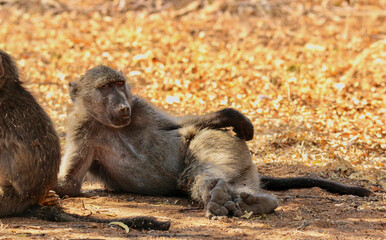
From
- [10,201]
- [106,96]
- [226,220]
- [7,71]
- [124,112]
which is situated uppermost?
[7,71]

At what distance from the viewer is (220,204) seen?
371 cm

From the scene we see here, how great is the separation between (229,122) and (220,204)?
0.91m

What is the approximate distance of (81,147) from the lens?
430cm

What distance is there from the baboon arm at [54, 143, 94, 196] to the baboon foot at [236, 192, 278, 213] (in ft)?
4.45

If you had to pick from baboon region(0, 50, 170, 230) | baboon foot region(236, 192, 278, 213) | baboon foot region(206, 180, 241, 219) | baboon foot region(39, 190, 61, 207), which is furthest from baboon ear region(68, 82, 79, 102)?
baboon foot region(236, 192, 278, 213)

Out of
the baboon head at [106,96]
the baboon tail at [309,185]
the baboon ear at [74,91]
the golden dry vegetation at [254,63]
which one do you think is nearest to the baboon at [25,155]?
the golden dry vegetation at [254,63]

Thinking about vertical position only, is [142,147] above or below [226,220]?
above

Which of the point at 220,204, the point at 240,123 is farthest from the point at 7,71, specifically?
the point at 240,123

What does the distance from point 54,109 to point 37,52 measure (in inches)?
104

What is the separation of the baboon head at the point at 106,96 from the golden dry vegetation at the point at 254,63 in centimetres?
58

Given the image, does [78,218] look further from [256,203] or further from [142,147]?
[256,203]

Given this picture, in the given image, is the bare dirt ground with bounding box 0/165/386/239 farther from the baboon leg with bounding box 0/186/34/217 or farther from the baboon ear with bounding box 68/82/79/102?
the baboon ear with bounding box 68/82/79/102

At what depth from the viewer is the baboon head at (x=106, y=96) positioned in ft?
13.7

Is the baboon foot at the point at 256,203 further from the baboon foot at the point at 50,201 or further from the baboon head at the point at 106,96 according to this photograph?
the baboon foot at the point at 50,201
